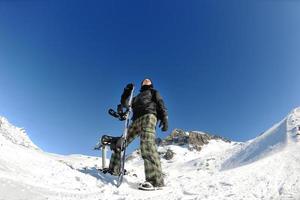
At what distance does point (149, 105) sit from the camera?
24.6 ft

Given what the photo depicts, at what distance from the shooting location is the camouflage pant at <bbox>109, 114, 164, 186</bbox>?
6.67 metres

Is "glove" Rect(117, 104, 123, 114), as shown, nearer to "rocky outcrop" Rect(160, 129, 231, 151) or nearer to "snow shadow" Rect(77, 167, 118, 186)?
"snow shadow" Rect(77, 167, 118, 186)

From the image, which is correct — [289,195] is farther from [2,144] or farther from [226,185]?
[2,144]

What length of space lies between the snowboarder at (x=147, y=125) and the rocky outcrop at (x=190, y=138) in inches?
1592

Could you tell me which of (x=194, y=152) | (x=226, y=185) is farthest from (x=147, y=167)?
(x=194, y=152)

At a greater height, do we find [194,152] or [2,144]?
[194,152]

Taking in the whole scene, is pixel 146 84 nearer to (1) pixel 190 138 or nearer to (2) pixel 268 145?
(2) pixel 268 145

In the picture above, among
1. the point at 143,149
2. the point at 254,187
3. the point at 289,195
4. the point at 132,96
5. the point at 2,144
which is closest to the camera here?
the point at 289,195

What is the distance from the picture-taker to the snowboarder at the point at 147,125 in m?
6.76

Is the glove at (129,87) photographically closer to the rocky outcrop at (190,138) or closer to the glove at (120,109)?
the glove at (120,109)

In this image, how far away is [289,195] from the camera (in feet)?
14.5

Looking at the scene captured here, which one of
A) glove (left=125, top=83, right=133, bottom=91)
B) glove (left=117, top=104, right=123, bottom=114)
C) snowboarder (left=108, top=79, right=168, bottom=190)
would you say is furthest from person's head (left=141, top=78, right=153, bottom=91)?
glove (left=117, top=104, right=123, bottom=114)

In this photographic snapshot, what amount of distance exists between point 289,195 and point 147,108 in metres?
3.76

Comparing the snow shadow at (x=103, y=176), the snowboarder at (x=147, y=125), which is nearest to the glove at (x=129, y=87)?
the snowboarder at (x=147, y=125)
